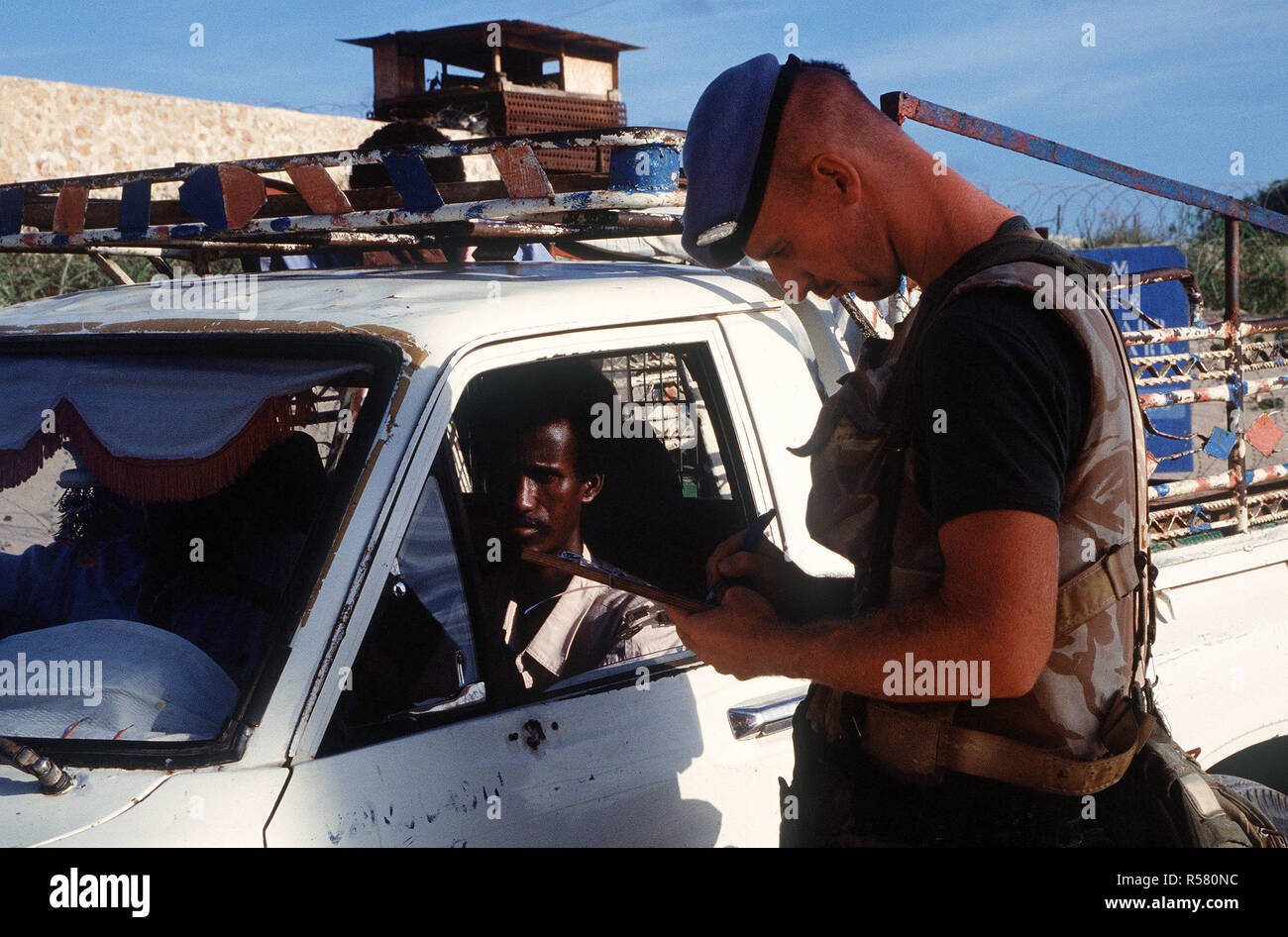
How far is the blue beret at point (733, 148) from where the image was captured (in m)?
1.43

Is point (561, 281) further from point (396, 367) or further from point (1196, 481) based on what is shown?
point (1196, 481)

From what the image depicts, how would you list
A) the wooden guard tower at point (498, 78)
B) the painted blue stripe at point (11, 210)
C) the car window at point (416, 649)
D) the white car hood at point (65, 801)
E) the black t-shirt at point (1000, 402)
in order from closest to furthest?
the black t-shirt at point (1000, 402) < the white car hood at point (65, 801) < the car window at point (416, 649) < the painted blue stripe at point (11, 210) < the wooden guard tower at point (498, 78)

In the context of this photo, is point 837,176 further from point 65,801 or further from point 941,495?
point 65,801

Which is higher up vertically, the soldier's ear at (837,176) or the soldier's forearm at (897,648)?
the soldier's ear at (837,176)

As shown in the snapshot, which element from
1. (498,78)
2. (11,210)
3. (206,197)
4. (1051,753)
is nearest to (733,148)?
(1051,753)

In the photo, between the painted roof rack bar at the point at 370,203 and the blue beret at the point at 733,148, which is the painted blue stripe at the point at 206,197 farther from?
the blue beret at the point at 733,148

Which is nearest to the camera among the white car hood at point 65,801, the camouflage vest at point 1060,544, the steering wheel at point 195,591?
the camouflage vest at point 1060,544

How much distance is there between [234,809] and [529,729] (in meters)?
0.47

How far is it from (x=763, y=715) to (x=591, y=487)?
84cm

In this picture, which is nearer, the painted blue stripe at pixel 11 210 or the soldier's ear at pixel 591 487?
the soldier's ear at pixel 591 487

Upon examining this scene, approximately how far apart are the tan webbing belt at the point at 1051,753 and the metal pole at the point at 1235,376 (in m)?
2.57

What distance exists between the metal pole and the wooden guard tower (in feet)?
81.2

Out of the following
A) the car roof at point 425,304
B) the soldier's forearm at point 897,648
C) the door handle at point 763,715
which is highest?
the car roof at point 425,304

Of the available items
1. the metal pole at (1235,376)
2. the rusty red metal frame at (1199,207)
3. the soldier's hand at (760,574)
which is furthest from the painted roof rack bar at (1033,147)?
the soldier's hand at (760,574)
